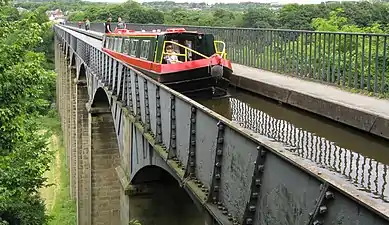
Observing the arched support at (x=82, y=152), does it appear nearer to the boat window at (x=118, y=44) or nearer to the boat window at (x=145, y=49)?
the boat window at (x=118, y=44)

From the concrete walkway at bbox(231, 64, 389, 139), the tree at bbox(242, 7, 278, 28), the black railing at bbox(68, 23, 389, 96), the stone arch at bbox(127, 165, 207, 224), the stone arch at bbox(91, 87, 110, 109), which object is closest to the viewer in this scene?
the concrete walkway at bbox(231, 64, 389, 139)

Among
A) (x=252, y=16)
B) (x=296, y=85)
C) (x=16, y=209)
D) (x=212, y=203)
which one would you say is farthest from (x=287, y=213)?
(x=252, y=16)

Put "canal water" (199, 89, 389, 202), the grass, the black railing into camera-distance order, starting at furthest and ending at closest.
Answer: the grass → the black railing → "canal water" (199, 89, 389, 202)

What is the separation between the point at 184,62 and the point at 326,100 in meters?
4.12

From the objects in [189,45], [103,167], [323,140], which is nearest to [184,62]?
[189,45]

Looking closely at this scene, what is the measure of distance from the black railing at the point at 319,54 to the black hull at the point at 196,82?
2.06 metres

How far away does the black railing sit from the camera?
32.8 ft

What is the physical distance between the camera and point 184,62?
40.6 feet

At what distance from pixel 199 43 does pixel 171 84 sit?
6.83 ft

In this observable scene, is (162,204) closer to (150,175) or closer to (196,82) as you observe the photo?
(150,175)

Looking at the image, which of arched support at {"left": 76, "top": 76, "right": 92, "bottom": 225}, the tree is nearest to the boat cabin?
arched support at {"left": 76, "top": 76, "right": 92, "bottom": 225}

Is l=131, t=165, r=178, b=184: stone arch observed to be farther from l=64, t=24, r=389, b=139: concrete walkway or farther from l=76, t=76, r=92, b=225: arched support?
l=76, t=76, r=92, b=225: arched support

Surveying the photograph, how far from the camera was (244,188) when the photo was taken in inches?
194

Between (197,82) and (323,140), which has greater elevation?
(197,82)
